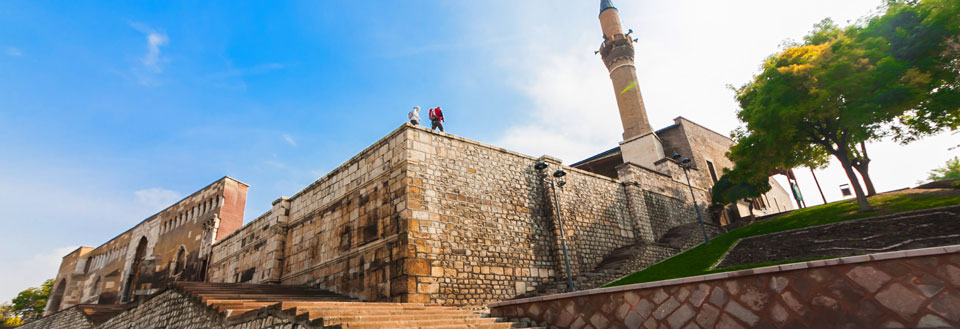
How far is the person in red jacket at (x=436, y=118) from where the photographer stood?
43.4 feet

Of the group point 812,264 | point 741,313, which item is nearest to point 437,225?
point 741,313

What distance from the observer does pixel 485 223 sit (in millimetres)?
11797

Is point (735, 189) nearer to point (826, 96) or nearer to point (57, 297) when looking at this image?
point (826, 96)

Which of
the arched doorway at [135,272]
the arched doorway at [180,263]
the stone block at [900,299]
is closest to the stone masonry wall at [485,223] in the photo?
the stone block at [900,299]

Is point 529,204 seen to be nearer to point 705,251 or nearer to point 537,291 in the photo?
point 537,291

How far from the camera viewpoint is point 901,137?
15031 mm

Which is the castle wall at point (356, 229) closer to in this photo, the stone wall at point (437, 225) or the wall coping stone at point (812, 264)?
the stone wall at point (437, 225)

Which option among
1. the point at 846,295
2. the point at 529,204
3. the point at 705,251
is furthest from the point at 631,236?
the point at 846,295

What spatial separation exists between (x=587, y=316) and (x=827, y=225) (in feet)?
40.1

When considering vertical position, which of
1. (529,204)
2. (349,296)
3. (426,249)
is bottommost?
(349,296)

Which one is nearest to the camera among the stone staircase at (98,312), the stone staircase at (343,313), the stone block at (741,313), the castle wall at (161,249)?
the stone block at (741,313)

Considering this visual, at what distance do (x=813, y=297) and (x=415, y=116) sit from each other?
10.4 m

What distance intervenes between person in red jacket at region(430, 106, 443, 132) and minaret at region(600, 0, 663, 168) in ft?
50.0

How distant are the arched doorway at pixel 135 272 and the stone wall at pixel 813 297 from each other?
37288 mm
